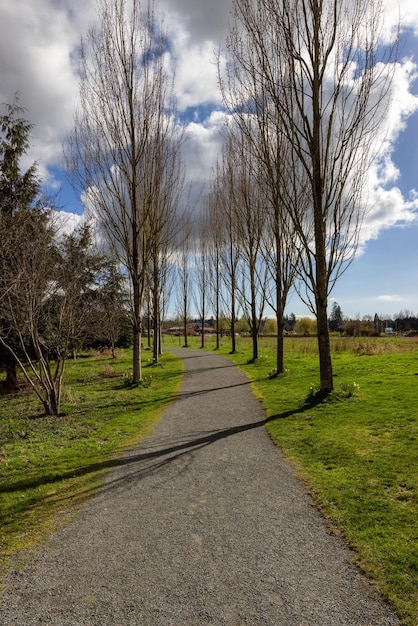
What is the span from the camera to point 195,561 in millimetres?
3125

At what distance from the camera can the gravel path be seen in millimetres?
2533

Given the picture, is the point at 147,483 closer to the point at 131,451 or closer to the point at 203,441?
the point at 131,451

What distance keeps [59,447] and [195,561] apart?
4.25m

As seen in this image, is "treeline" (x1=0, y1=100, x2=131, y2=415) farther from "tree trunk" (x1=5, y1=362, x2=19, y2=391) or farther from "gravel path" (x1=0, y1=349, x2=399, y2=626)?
"gravel path" (x1=0, y1=349, x2=399, y2=626)

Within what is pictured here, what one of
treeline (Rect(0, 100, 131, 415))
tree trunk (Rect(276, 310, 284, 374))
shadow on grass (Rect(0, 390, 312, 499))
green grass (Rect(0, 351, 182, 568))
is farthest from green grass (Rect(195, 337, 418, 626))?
treeline (Rect(0, 100, 131, 415))

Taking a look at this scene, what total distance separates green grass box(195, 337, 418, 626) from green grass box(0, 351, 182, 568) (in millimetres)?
2843

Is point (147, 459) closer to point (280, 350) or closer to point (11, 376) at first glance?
point (280, 350)

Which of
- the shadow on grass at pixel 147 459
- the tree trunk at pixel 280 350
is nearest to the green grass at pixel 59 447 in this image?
the shadow on grass at pixel 147 459

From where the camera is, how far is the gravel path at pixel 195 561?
2.53 m

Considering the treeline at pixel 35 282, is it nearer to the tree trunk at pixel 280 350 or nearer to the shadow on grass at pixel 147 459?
the shadow on grass at pixel 147 459

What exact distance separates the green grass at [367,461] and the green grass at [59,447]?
2.84 meters

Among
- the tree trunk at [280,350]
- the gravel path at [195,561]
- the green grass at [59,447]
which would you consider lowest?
the green grass at [59,447]

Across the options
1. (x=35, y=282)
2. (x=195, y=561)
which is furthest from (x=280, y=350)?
(x=195, y=561)

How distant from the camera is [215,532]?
3.60 metres
